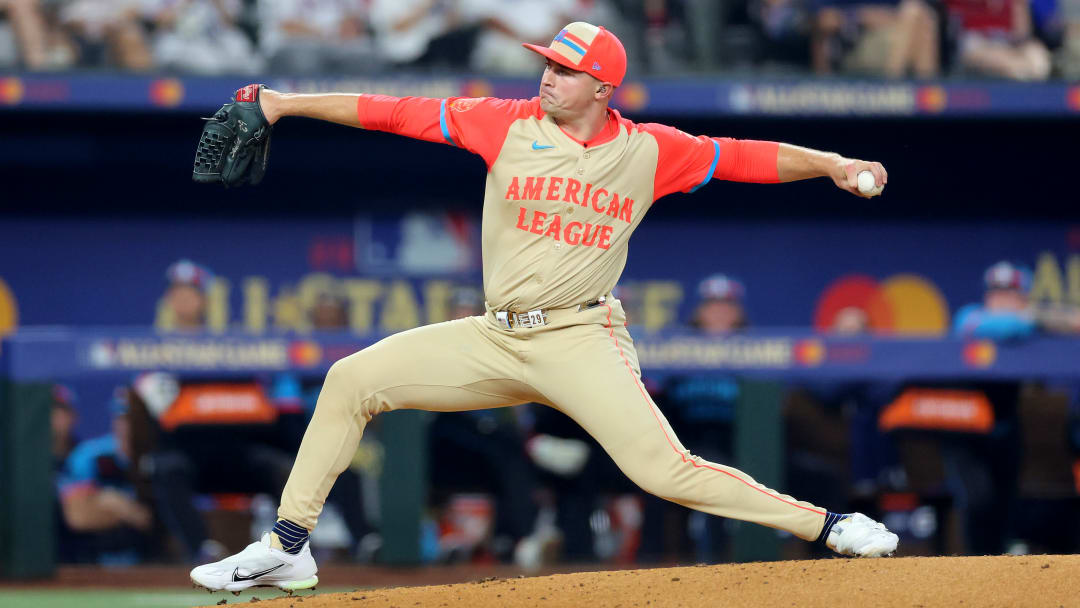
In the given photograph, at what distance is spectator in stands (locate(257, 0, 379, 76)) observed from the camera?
25.9 ft

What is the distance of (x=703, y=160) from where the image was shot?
3.95 m

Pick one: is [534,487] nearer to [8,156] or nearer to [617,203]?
[617,203]

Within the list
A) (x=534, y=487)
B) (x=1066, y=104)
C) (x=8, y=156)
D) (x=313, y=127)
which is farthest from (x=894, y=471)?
(x=8, y=156)

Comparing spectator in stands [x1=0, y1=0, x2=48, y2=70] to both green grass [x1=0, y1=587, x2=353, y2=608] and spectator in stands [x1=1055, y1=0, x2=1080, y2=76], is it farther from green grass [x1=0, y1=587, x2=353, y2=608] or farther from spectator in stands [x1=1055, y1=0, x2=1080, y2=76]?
spectator in stands [x1=1055, y1=0, x2=1080, y2=76]

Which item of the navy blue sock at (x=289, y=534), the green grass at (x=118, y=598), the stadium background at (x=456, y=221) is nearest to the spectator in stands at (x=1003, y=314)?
the stadium background at (x=456, y=221)

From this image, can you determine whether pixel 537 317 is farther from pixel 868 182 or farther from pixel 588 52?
pixel 868 182

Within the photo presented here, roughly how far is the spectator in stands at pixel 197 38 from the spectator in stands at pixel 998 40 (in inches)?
166

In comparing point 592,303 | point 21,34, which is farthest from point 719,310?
point 21,34

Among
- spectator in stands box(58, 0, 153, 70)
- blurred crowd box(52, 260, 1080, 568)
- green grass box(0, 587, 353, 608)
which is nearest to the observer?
green grass box(0, 587, 353, 608)

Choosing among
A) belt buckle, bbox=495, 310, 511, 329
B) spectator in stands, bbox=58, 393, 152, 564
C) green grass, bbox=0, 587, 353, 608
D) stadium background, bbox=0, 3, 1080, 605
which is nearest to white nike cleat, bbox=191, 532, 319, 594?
belt buckle, bbox=495, 310, 511, 329

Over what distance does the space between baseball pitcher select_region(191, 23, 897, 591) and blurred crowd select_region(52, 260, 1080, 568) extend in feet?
8.34

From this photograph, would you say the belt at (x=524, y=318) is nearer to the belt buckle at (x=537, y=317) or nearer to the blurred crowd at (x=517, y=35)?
the belt buckle at (x=537, y=317)

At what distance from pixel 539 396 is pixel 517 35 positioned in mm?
4672

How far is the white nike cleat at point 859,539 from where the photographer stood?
389 cm
